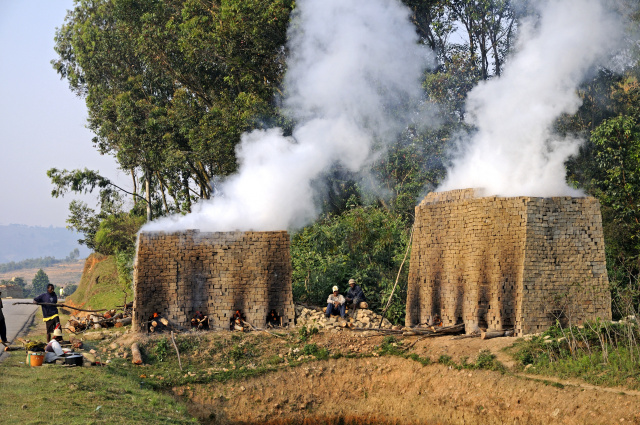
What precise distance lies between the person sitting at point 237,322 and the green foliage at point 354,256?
10.0 ft

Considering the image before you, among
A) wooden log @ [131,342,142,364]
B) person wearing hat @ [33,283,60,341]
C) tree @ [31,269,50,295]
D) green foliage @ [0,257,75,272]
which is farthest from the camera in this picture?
green foliage @ [0,257,75,272]

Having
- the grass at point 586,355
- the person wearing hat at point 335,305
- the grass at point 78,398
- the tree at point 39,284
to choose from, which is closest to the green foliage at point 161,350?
the grass at point 78,398

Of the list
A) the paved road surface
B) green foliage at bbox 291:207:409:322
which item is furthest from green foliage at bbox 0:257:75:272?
green foliage at bbox 291:207:409:322

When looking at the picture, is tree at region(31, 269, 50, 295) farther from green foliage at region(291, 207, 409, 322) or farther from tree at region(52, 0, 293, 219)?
green foliage at region(291, 207, 409, 322)

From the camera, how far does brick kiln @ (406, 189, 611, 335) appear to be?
15664 mm

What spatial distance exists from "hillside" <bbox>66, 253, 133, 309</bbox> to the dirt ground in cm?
1517

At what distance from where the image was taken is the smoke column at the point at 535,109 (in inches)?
663

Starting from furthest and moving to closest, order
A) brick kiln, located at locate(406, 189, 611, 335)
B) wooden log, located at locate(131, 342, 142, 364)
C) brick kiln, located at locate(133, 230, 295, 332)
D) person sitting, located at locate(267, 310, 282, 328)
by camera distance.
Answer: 1. person sitting, located at locate(267, 310, 282, 328)
2. brick kiln, located at locate(133, 230, 295, 332)
3. wooden log, located at locate(131, 342, 142, 364)
4. brick kiln, located at locate(406, 189, 611, 335)

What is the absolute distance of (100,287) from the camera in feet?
115

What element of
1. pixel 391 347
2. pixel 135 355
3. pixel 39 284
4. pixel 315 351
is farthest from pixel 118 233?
pixel 39 284

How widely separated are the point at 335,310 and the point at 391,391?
10.5 ft

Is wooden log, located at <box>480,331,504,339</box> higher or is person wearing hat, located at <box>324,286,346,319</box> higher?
person wearing hat, located at <box>324,286,346,319</box>

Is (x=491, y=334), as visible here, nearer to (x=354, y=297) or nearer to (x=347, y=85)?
(x=354, y=297)

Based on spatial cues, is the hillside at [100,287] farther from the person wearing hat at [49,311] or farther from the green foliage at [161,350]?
the green foliage at [161,350]
